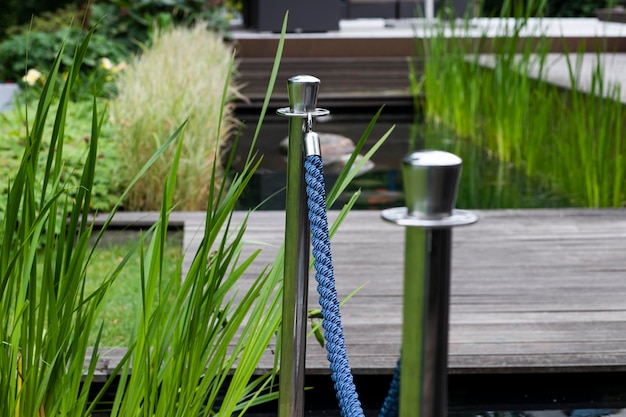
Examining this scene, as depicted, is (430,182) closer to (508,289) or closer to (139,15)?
(508,289)

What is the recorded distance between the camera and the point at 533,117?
5.40m

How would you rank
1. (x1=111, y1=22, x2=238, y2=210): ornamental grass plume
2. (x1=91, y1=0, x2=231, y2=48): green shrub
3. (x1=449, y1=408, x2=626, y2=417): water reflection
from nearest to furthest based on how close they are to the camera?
(x1=449, y1=408, x2=626, y2=417): water reflection
(x1=111, y1=22, x2=238, y2=210): ornamental grass plume
(x1=91, y1=0, x2=231, y2=48): green shrub

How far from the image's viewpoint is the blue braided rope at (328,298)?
1259 millimetres

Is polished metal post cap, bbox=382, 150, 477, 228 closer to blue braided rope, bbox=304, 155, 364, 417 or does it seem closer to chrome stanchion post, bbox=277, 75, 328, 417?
blue braided rope, bbox=304, 155, 364, 417

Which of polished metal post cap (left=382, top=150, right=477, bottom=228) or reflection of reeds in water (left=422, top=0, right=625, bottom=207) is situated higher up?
polished metal post cap (left=382, top=150, right=477, bottom=228)

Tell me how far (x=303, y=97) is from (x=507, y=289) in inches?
73.0

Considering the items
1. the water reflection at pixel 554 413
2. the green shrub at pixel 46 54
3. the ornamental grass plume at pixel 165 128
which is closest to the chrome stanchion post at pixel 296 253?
the water reflection at pixel 554 413

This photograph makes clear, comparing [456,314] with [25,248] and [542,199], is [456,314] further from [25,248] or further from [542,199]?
[542,199]

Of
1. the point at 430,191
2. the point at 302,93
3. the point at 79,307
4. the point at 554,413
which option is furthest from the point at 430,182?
the point at 554,413

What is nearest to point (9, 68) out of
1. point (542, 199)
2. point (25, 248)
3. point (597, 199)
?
point (542, 199)

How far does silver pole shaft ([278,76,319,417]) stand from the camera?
1416 millimetres

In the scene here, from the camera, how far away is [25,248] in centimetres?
155

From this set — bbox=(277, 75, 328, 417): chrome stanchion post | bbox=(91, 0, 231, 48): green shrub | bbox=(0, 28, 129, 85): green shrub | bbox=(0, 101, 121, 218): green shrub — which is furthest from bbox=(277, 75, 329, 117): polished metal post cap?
bbox=(91, 0, 231, 48): green shrub

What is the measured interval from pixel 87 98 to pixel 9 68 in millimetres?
2147
